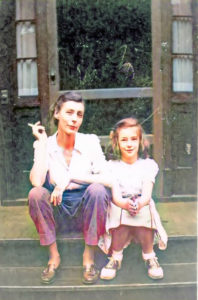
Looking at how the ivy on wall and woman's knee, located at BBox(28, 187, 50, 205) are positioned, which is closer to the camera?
woman's knee, located at BBox(28, 187, 50, 205)

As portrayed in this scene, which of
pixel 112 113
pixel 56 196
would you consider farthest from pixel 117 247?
pixel 112 113

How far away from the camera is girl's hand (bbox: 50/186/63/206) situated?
2.20m

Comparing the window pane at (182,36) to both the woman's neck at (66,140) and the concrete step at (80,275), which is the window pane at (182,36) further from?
the concrete step at (80,275)

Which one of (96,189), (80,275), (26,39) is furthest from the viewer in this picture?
(26,39)

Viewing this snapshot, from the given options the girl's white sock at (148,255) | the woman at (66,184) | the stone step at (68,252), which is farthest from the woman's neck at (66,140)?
the girl's white sock at (148,255)

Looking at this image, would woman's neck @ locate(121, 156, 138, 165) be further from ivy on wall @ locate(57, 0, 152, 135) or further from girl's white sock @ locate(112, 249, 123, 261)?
girl's white sock @ locate(112, 249, 123, 261)

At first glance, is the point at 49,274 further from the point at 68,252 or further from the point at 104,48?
the point at 104,48

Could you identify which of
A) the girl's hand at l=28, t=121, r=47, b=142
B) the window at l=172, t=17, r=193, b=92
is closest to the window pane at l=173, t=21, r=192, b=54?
the window at l=172, t=17, r=193, b=92

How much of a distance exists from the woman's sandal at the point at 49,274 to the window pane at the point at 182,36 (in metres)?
1.68

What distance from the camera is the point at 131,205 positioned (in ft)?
7.14

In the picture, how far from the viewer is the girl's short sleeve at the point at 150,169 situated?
2252mm

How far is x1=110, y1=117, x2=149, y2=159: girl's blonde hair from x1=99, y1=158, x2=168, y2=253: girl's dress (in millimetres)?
54

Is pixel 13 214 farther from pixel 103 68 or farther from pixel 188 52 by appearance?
pixel 188 52

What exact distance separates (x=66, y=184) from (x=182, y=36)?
1.29 metres
